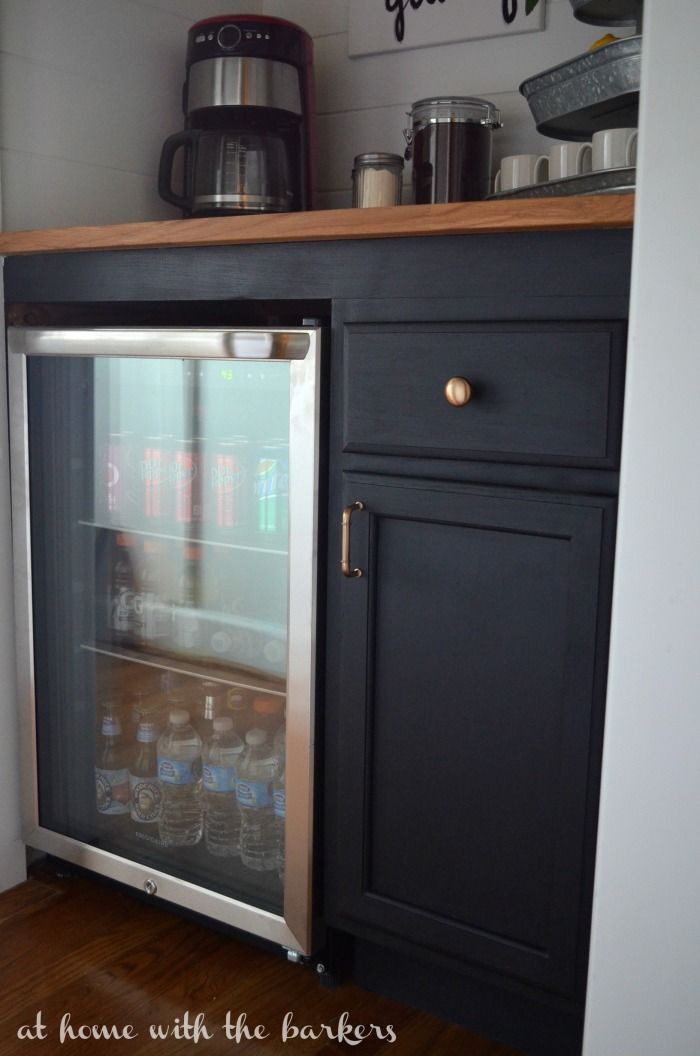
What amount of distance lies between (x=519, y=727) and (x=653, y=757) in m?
0.30

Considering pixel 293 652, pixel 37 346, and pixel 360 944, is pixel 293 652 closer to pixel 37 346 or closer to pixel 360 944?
pixel 360 944

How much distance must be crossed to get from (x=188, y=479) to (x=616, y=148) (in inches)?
30.7

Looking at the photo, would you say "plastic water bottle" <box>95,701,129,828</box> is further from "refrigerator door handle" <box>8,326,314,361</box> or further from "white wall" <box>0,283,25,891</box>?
"refrigerator door handle" <box>8,326,314,361</box>

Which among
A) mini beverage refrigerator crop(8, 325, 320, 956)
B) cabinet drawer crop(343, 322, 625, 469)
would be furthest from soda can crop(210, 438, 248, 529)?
cabinet drawer crop(343, 322, 625, 469)

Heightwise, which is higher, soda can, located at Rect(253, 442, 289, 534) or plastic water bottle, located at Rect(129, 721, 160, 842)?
soda can, located at Rect(253, 442, 289, 534)

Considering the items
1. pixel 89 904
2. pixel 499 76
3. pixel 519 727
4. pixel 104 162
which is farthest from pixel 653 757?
pixel 104 162

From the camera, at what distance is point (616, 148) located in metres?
1.27

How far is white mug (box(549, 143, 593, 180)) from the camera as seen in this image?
4.65 feet

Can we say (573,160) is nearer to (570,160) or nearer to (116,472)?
(570,160)

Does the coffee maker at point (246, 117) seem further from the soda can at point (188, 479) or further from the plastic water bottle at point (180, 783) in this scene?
the plastic water bottle at point (180, 783)

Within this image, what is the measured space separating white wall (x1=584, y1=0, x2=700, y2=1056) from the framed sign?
2.91 feet

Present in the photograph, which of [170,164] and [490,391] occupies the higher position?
[170,164]

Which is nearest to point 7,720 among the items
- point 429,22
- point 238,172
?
point 238,172

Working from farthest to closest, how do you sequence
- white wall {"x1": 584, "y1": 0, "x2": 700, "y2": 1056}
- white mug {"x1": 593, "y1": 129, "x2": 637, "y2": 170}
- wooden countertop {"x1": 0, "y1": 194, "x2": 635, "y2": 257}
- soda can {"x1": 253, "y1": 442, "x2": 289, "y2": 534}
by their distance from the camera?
soda can {"x1": 253, "y1": 442, "x2": 289, "y2": 534} → white mug {"x1": 593, "y1": 129, "x2": 637, "y2": 170} → wooden countertop {"x1": 0, "y1": 194, "x2": 635, "y2": 257} → white wall {"x1": 584, "y1": 0, "x2": 700, "y2": 1056}
